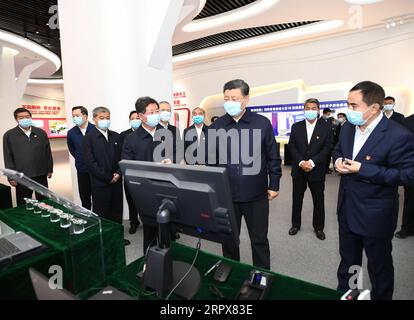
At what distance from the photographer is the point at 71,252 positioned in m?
1.55

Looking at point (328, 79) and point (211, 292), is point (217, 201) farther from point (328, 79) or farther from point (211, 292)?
point (328, 79)

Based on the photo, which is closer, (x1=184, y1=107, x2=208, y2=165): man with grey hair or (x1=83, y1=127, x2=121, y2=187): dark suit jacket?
(x1=83, y1=127, x2=121, y2=187): dark suit jacket

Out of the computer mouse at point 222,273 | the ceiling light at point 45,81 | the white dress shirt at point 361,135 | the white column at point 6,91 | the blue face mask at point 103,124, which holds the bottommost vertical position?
the computer mouse at point 222,273

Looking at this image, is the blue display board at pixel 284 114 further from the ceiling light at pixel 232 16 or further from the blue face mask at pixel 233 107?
the blue face mask at pixel 233 107

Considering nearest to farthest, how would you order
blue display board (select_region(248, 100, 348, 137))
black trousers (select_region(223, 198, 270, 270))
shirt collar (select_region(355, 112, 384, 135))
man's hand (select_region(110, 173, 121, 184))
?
shirt collar (select_region(355, 112, 384, 135)) → black trousers (select_region(223, 198, 270, 270)) → man's hand (select_region(110, 173, 121, 184)) → blue display board (select_region(248, 100, 348, 137))

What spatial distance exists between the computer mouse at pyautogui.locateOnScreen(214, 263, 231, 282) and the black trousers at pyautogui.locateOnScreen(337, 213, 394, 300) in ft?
3.28

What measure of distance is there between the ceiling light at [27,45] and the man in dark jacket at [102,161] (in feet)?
19.8

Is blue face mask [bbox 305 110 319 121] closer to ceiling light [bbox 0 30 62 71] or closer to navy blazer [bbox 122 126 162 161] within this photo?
navy blazer [bbox 122 126 162 161]

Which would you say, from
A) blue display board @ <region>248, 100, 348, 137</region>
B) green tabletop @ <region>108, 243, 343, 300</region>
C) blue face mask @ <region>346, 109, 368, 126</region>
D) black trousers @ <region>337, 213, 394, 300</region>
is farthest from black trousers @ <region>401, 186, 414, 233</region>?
blue display board @ <region>248, 100, 348, 137</region>

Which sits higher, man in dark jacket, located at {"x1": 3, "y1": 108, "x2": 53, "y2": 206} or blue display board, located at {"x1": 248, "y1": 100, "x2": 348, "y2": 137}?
blue display board, located at {"x1": 248, "y1": 100, "x2": 348, "y2": 137}

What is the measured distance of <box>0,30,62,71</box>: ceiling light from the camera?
6961 millimetres

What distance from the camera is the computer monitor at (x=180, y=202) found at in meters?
0.88

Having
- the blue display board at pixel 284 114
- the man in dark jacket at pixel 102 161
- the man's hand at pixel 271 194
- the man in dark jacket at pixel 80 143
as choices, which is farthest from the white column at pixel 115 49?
the blue display board at pixel 284 114
